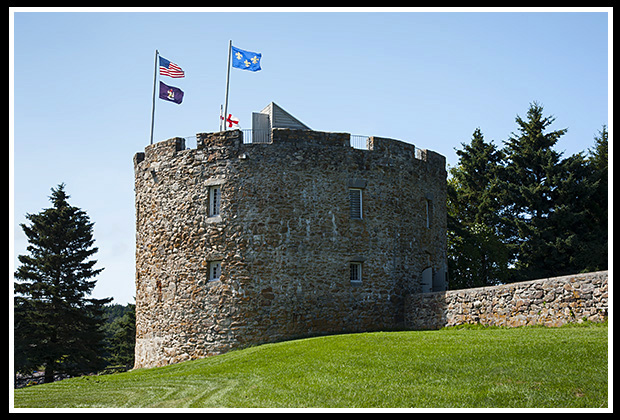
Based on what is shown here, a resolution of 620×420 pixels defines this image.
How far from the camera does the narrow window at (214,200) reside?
2216cm

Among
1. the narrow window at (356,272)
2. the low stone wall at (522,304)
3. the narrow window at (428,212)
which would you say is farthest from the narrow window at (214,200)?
the narrow window at (428,212)

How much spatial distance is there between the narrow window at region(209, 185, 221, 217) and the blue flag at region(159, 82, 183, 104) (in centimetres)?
506

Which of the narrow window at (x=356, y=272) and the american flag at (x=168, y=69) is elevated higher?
the american flag at (x=168, y=69)

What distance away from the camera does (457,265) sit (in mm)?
30953

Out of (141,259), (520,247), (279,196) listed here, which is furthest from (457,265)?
(141,259)

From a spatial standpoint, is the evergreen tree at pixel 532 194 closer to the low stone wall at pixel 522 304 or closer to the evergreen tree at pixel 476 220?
the evergreen tree at pixel 476 220

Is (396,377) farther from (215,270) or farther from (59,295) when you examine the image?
(59,295)

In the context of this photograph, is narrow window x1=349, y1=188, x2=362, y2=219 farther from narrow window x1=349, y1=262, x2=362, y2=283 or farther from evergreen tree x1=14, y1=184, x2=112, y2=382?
evergreen tree x1=14, y1=184, x2=112, y2=382

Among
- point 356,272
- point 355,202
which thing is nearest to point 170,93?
point 355,202

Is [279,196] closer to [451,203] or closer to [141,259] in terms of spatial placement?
[141,259]

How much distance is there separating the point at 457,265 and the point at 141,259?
48.4 feet

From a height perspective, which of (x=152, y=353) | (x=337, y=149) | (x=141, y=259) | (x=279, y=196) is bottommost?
(x=152, y=353)

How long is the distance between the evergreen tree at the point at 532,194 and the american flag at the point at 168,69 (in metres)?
17.8

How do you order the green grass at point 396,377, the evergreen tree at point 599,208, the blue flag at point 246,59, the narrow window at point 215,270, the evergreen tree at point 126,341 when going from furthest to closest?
the evergreen tree at point 126,341
the evergreen tree at point 599,208
the blue flag at point 246,59
the narrow window at point 215,270
the green grass at point 396,377
